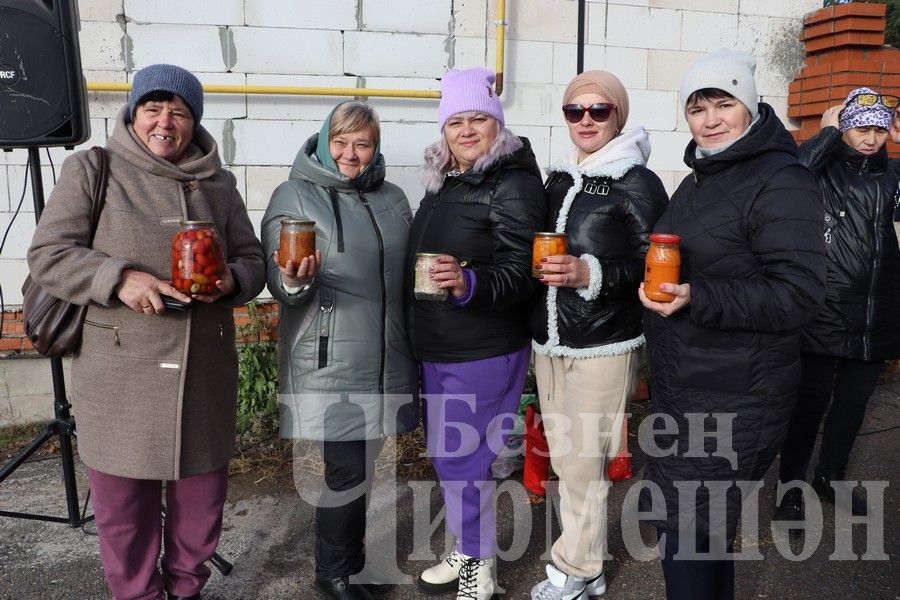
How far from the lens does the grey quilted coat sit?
2.40 m

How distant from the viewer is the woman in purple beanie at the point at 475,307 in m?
2.38

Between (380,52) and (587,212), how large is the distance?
254cm

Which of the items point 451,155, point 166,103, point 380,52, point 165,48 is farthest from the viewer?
point 380,52

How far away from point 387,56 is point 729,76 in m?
2.89

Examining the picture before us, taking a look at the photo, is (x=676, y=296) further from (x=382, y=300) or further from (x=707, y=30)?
(x=707, y=30)

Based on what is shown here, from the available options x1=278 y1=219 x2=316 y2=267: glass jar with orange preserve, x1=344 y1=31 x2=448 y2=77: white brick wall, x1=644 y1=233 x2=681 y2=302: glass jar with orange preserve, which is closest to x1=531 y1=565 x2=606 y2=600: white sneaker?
x1=644 y1=233 x2=681 y2=302: glass jar with orange preserve

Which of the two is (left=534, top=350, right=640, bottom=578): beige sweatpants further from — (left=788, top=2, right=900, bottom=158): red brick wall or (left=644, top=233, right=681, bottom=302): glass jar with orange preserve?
(left=788, top=2, right=900, bottom=158): red brick wall

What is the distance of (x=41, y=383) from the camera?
13.9ft

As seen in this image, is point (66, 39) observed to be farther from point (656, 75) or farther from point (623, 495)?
point (656, 75)

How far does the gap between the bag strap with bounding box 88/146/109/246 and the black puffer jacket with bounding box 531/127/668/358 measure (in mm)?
1481

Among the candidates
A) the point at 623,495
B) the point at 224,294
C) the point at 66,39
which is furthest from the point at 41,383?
the point at 623,495

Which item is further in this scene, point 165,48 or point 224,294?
point 165,48

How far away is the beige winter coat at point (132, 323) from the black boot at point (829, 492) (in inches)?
120

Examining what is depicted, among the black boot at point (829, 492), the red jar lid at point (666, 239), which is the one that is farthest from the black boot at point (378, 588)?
the black boot at point (829, 492)
